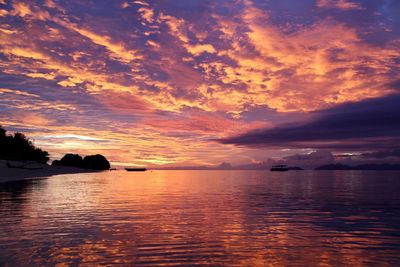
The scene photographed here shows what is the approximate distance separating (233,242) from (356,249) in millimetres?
6916

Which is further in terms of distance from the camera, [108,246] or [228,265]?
[108,246]

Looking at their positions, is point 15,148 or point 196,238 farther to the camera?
point 15,148

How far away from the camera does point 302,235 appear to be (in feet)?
77.9

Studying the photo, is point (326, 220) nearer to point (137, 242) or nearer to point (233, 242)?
point (233, 242)

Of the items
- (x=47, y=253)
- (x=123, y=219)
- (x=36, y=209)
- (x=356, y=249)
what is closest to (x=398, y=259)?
(x=356, y=249)

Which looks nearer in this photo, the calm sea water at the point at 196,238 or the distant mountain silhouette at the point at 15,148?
the calm sea water at the point at 196,238

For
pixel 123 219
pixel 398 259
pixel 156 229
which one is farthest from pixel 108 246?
pixel 398 259

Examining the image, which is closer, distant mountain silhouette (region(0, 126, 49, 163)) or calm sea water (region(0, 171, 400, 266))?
calm sea water (region(0, 171, 400, 266))

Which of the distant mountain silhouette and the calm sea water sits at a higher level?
the distant mountain silhouette

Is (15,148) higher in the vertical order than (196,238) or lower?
higher

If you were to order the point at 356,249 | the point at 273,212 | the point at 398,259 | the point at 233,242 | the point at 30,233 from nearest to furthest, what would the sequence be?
the point at 398,259, the point at 356,249, the point at 233,242, the point at 30,233, the point at 273,212

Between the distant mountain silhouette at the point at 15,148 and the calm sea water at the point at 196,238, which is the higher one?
the distant mountain silhouette at the point at 15,148

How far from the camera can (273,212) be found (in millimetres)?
35812

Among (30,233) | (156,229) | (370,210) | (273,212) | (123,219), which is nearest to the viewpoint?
(30,233)
